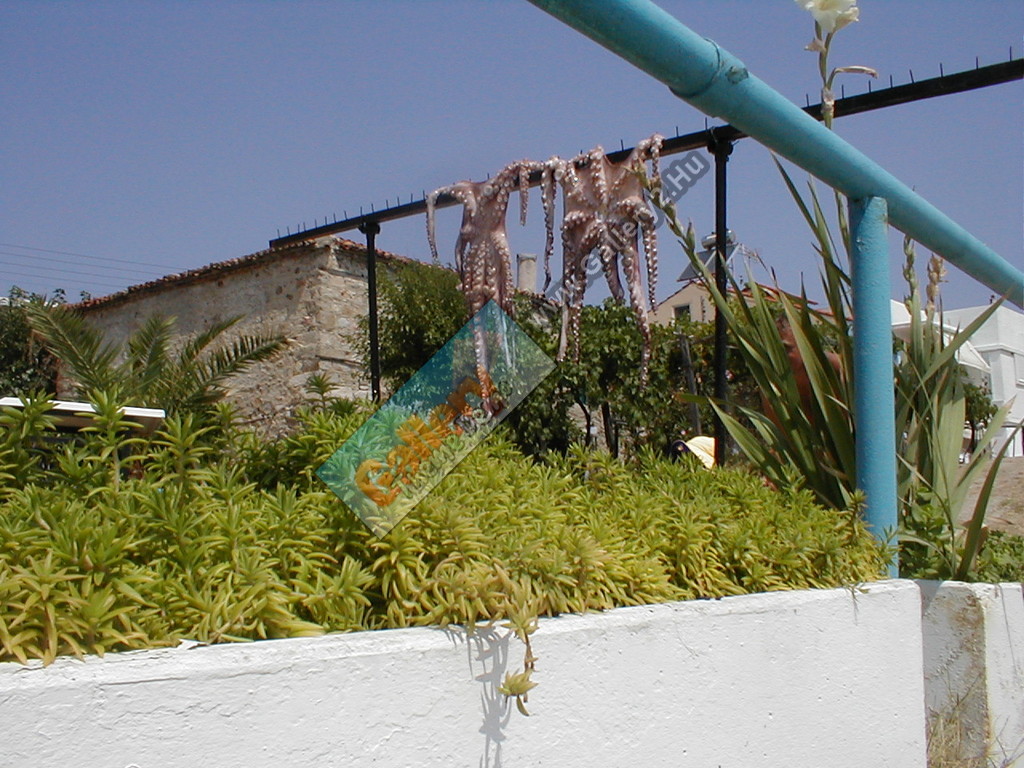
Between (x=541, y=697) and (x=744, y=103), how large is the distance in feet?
6.23

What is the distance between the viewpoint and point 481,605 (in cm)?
→ 196

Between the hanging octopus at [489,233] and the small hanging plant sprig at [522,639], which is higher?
the hanging octopus at [489,233]

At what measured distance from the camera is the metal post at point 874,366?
343cm

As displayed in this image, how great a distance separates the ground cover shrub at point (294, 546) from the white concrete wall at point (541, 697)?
0.25 feet

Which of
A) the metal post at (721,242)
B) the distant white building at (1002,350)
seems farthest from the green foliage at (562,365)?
the distant white building at (1002,350)

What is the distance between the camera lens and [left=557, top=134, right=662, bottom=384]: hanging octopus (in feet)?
11.3

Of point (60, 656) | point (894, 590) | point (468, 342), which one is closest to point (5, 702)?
point (60, 656)

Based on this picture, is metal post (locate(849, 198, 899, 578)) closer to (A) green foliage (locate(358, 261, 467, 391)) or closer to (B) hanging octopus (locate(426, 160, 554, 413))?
(B) hanging octopus (locate(426, 160, 554, 413))

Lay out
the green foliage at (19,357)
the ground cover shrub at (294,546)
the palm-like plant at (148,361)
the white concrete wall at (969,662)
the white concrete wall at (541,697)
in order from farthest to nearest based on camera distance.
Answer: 1. the green foliage at (19,357)
2. the palm-like plant at (148,361)
3. the white concrete wall at (969,662)
4. the ground cover shrub at (294,546)
5. the white concrete wall at (541,697)

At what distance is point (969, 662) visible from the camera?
11.3 feet

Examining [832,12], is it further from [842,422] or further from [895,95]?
[842,422]

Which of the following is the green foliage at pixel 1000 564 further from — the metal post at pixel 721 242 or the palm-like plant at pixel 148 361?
the palm-like plant at pixel 148 361

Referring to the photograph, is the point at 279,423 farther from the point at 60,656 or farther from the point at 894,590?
the point at 60,656

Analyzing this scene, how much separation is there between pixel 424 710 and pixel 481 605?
0.24 metres
